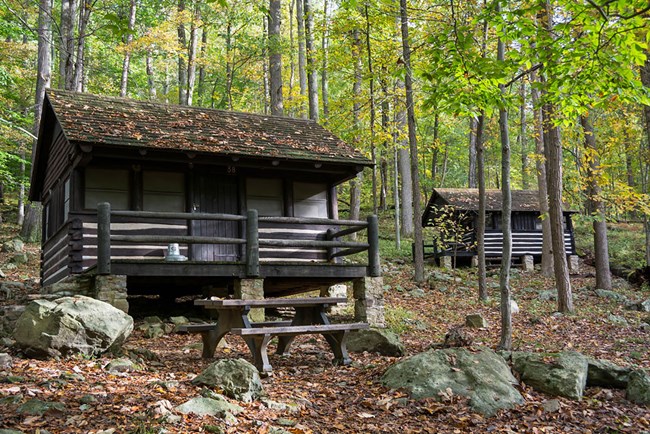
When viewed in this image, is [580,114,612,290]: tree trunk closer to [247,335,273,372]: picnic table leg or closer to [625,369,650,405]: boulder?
[625,369,650,405]: boulder

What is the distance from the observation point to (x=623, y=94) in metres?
7.37

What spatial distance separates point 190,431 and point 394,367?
3.03 meters

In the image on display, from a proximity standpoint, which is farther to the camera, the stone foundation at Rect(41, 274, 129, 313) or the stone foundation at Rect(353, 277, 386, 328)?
the stone foundation at Rect(353, 277, 386, 328)

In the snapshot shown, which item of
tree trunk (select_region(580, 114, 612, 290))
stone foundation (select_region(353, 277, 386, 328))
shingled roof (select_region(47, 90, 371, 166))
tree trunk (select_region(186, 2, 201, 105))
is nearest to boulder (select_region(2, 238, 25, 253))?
tree trunk (select_region(186, 2, 201, 105))

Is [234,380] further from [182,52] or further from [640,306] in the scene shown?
[182,52]

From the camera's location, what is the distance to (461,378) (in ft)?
20.5

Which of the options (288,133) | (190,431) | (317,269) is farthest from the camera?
(288,133)

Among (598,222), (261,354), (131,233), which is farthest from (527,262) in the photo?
(261,354)

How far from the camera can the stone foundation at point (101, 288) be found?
9617 mm

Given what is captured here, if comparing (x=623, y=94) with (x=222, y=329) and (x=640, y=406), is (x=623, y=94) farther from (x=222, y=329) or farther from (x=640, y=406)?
(x=222, y=329)

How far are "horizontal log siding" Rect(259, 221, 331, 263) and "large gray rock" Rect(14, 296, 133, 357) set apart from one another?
608cm

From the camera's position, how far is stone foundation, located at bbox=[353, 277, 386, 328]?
1156 centimetres

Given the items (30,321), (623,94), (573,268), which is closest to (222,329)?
(30,321)

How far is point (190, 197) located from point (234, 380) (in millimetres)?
7470
